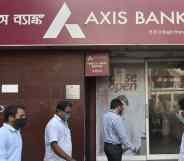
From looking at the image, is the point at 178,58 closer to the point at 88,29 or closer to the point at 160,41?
the point at 160,41

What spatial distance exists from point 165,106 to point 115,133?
2665mm

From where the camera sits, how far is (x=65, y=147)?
654cm

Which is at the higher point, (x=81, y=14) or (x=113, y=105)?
(x=81, y=14)

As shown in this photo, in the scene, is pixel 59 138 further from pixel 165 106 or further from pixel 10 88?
pixel 165 106

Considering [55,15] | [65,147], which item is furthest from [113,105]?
[55,15]

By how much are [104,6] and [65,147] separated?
3.77 meters

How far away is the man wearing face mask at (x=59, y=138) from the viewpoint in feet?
20.8

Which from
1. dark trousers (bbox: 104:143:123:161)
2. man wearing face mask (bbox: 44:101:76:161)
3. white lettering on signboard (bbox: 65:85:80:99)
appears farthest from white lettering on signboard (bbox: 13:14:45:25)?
man wearing face mask (bbox: 44:101:76:161)

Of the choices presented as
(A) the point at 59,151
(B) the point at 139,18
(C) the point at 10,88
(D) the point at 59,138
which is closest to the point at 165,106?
(B) the point at 139,18

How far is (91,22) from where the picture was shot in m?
9.28

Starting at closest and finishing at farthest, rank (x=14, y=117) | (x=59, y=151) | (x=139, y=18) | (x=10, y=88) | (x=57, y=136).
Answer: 1. (x=14, y=117)
2. (x=59, y=151)
3. (x=57, y=136)
4. (x=139, y=18)
5. (x=10, y=88)

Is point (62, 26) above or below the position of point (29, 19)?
below

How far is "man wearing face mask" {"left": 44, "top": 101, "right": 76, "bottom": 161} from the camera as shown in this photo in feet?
20.8

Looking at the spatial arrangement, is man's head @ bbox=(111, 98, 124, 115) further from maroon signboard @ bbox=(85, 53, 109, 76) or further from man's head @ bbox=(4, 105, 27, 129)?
man's head @ bbox=(4, 105, 27, 129)
